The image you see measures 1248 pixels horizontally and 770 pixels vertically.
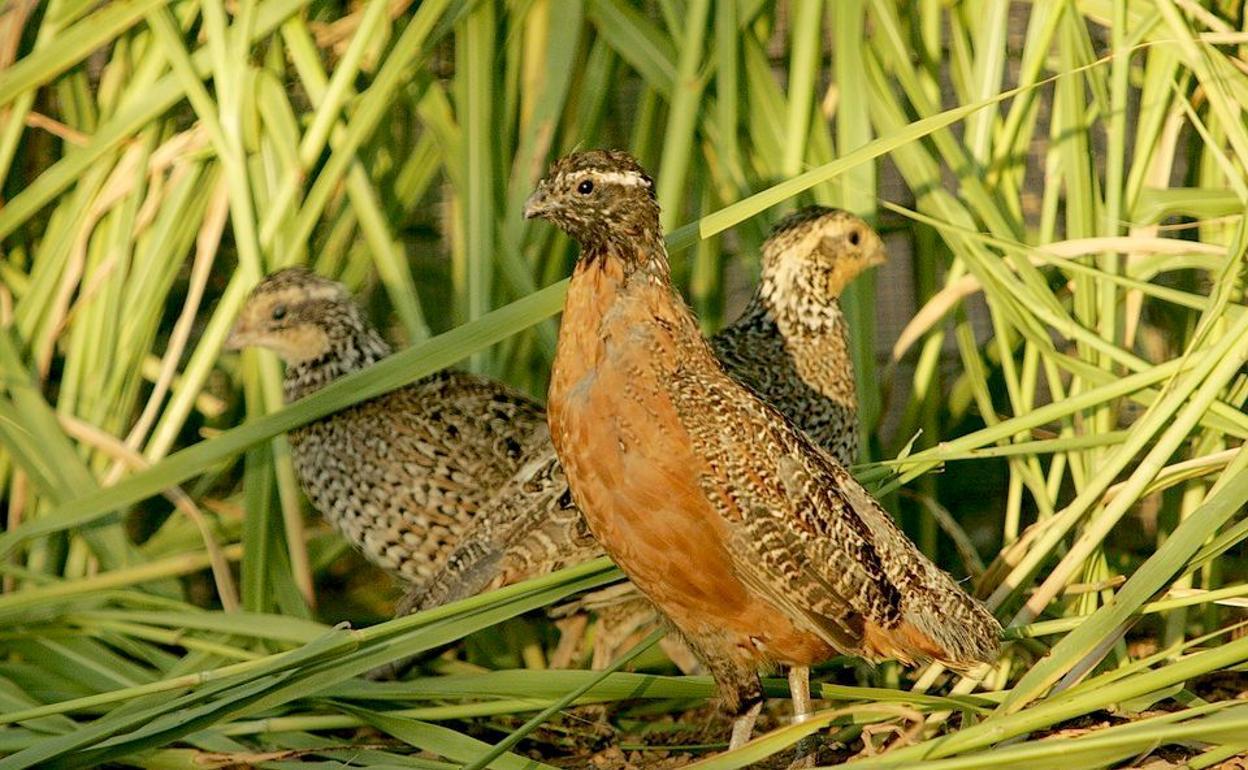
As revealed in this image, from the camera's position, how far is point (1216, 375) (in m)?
3.96

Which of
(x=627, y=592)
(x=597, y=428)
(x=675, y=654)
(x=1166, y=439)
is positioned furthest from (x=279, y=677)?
(x=1166, y=439)

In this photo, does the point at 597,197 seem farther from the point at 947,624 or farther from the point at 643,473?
the point at 947,624

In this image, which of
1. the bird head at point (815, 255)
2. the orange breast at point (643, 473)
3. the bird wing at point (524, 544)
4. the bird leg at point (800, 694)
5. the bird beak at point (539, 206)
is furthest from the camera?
the bird head at point (815, 255)

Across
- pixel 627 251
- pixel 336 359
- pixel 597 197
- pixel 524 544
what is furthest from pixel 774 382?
pixel 336 359

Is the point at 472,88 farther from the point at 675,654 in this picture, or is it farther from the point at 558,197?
the point at 675,654

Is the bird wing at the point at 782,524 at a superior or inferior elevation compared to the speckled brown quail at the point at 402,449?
inferior

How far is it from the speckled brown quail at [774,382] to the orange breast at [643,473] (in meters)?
0.66

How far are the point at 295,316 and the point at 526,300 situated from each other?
3.43ft

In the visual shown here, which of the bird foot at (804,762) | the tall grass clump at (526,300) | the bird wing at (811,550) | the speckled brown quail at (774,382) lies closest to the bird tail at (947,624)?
the bird wing at (811,550)

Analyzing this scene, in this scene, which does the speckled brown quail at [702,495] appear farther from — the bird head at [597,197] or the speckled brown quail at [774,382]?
the speckled brown quail at [774,382]

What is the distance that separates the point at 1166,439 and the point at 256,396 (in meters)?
2.68

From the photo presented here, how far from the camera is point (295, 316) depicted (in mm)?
5035

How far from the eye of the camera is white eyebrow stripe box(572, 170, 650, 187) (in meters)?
3.83

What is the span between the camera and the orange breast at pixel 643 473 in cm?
373
